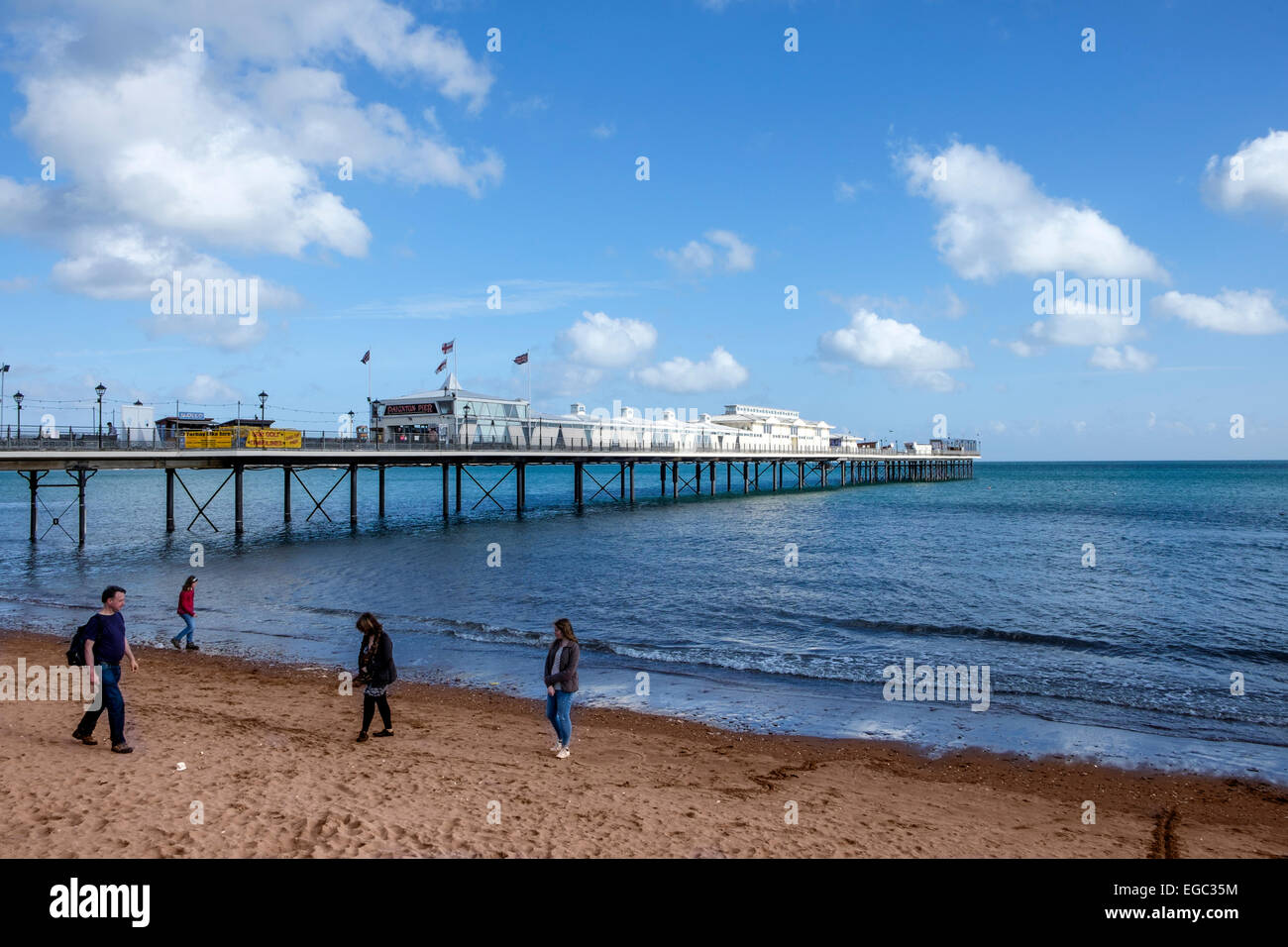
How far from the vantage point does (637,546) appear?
37.1 meters

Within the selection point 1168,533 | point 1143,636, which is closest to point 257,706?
point 1143,636

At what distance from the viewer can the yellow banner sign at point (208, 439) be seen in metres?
34.7

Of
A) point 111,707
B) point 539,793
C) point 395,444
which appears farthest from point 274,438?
point 539,793

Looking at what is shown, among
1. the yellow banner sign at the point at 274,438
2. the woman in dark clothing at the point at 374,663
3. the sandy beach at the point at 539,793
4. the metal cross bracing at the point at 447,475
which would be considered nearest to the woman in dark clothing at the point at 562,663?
the sandy beach at the point at 539,793

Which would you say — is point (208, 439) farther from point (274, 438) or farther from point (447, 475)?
point (447, 475)

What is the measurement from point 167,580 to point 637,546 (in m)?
18.7

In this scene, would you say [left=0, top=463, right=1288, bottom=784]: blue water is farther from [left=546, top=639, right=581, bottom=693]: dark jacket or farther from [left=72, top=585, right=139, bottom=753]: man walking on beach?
[left=72, top=585, right=139, bottom=753]: man walking on beach

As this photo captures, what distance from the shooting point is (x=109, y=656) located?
866cm

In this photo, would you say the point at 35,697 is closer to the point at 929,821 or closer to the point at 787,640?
the point at 929,821

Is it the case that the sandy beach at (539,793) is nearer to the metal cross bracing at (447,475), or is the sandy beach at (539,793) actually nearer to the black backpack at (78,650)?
the black backpack at (78,650)

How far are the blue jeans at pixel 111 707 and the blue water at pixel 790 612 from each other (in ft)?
21.4

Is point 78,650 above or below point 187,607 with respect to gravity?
above

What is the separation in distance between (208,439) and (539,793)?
106 ft

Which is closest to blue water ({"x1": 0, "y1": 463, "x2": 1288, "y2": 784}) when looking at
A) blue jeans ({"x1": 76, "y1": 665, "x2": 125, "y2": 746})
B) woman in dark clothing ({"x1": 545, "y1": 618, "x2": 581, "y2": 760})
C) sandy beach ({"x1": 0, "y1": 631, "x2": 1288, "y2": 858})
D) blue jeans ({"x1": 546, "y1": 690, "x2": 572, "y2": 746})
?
sandy beach ({"x1": 0, "y1": 631, "x2": 1288, "y2": 858})
